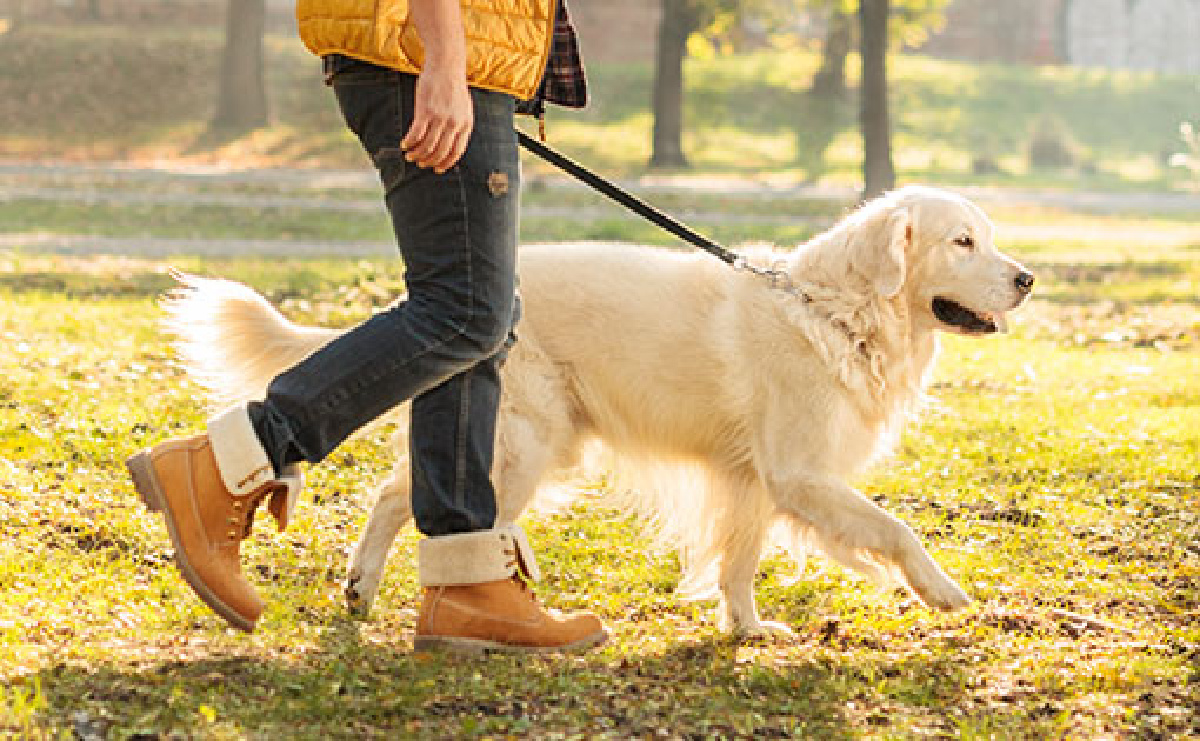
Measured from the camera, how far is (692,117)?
33.9m

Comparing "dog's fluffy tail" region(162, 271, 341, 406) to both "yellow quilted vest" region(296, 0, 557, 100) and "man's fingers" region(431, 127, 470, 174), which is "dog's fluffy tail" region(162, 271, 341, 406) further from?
"man's fingers" region(431, 127, 470, 174)

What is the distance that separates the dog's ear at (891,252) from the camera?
471 centimetres

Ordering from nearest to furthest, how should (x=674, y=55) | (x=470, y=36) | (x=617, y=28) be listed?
(x=470, y=36) → (x=674, y=55) → (x=617, y=28)

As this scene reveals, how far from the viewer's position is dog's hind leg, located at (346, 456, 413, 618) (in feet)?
14.9

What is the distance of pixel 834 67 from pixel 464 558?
109 feet

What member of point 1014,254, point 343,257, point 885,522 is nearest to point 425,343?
point 885,522

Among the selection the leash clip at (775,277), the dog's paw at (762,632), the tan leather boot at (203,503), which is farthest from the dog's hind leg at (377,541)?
the leash clip at (775,277)

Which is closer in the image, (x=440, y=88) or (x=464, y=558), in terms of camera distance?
(x=440, y=88)

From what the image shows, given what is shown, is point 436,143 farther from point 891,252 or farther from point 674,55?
point 674,55

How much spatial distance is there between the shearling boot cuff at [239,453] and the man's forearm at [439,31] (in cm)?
92

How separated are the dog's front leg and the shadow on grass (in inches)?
8.4

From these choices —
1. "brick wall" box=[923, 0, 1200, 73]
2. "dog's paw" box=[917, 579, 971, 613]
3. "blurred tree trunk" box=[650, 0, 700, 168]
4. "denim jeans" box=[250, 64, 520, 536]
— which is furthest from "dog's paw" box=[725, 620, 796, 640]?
"brick wall" box=[923, 0, 1200, 73]

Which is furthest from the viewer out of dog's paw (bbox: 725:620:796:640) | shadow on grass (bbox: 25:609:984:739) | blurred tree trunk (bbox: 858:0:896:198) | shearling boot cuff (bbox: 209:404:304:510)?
blurred tree trunk (bbox: 858:0:896:198)

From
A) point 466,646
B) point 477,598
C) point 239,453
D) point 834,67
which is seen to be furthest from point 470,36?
point 834,67
